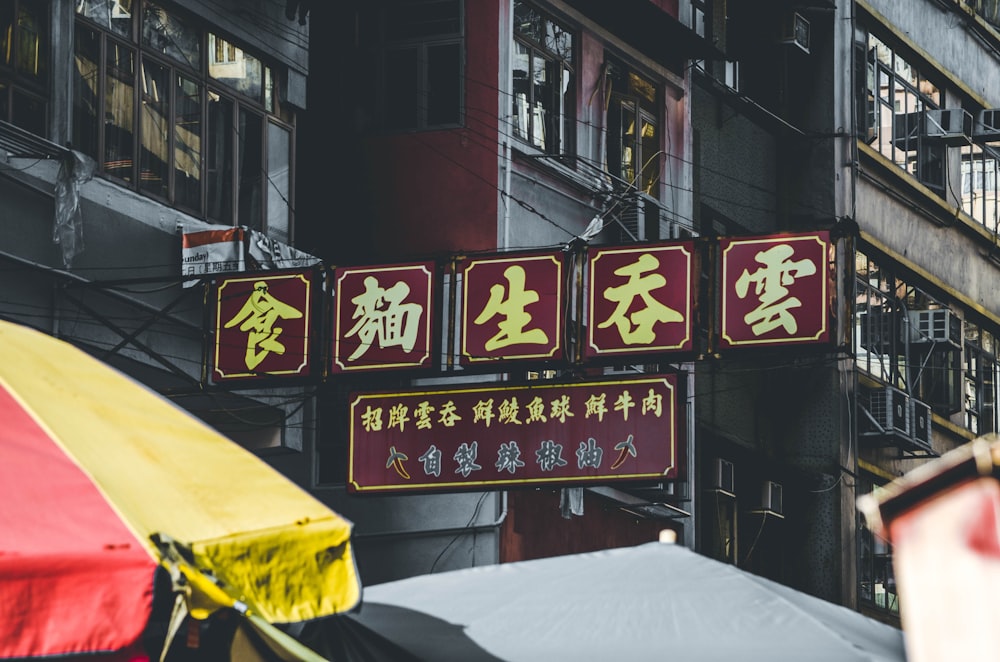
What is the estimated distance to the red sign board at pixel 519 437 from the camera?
1329 centimetres

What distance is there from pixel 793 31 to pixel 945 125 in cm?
428

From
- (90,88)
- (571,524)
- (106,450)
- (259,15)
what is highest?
(259,15)

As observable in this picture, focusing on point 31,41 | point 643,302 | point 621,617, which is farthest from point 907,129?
point 621,617

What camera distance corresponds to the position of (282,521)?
215 inches

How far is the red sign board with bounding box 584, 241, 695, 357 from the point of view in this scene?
13.3 meters

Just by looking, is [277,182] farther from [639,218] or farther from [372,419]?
[639,218]

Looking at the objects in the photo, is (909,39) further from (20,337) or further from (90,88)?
(20,337)

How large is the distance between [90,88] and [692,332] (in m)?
5.10

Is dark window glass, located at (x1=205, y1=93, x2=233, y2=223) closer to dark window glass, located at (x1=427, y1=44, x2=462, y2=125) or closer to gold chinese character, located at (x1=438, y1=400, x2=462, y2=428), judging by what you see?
dark window glass, located at (x1=427, y1=44, x2=462, y2=125)

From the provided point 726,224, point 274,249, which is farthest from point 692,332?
point 726,224

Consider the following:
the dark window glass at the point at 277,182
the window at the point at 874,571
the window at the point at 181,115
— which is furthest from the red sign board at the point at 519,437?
the window at the point at 874,571

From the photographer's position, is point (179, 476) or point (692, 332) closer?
point (179, 476)

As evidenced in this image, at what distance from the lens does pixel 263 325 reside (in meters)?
13.7

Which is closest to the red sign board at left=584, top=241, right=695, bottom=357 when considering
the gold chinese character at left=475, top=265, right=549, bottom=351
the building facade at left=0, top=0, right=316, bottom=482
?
the gold chinese character at left=475, top=265, right=549, bottom=351
